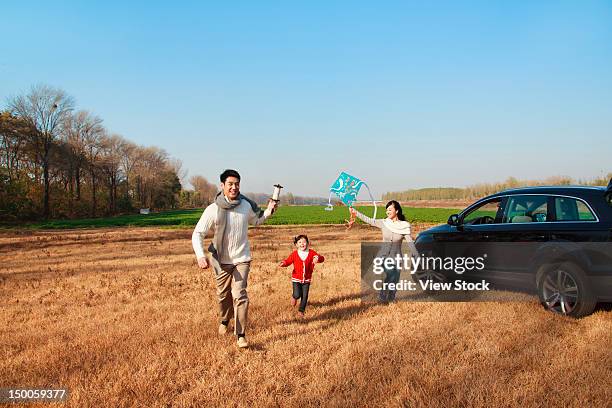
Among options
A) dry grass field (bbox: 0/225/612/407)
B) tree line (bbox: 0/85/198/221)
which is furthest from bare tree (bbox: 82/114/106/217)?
dry grass field (bbox: 0/225/612/407)

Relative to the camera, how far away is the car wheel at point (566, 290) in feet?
19.0

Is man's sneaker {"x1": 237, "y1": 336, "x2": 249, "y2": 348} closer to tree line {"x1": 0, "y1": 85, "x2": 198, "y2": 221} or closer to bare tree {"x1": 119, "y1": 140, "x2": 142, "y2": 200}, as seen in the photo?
tree line {"x1": 0, "y1": 85, "x2": 198, "y2": 221}

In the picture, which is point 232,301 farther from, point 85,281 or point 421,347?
point 85,281

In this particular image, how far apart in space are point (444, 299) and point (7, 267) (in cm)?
1268

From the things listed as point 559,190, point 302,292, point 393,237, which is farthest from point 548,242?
point 302,292

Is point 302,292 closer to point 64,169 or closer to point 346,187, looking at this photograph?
point 346,187

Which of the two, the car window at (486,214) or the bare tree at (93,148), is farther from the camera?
the bare tree at (93,148)

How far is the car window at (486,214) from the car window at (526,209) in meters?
0.31

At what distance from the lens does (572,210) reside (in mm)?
5969

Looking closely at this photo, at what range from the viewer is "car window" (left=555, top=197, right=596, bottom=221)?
5.76 meters

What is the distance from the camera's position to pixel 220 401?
3.77 meters

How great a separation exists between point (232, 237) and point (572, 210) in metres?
4.73

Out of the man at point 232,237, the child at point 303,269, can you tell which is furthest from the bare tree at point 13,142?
the man at point 232,237

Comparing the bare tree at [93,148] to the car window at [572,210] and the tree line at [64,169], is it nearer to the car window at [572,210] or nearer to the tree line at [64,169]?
the tree line at [64,169]
